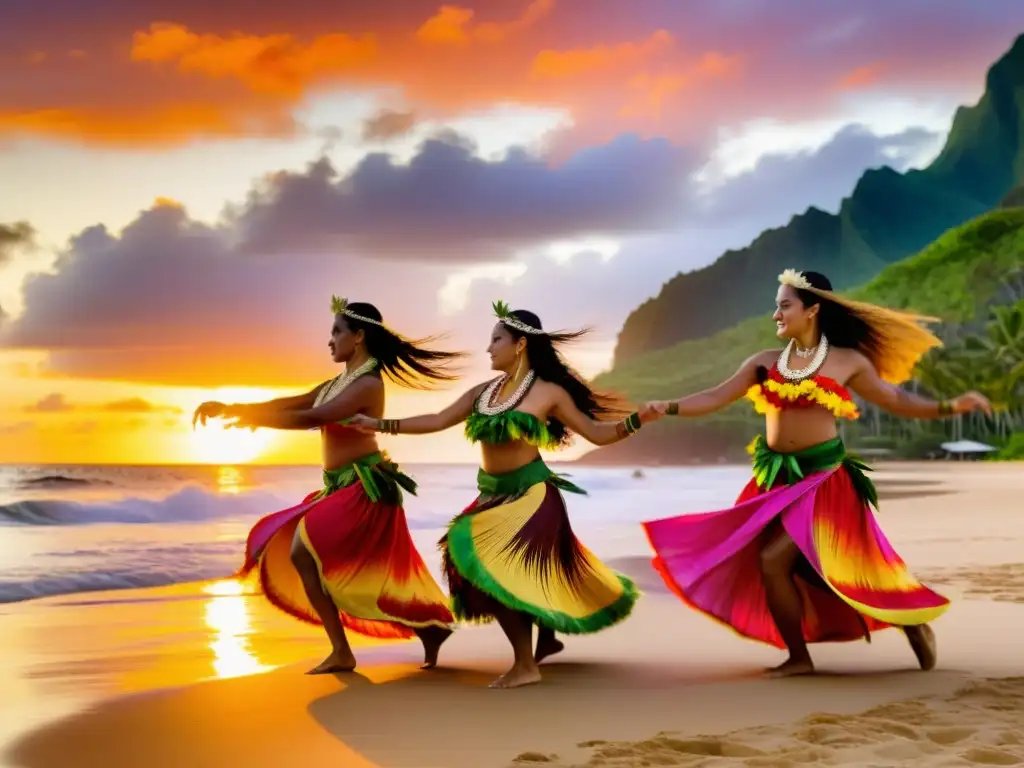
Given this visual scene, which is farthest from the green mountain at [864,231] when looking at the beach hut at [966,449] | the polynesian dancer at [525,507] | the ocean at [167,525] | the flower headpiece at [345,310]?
the polynesian dancer at [525,507]

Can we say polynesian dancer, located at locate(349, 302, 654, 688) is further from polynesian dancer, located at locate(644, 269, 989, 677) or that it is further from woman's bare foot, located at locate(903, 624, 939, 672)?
woman's bare foot, located at locate(903, 624, 939, 672)

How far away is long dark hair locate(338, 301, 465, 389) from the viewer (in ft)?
21.0

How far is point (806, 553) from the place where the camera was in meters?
5.63

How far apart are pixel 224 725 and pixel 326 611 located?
1.16 meters

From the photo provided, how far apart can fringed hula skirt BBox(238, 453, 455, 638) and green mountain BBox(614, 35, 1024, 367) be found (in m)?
111

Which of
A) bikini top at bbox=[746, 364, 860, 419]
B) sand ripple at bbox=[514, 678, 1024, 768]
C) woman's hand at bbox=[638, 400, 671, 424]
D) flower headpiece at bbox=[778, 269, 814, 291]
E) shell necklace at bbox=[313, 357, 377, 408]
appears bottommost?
sand ripple at bbox=[514, 678, 1024, 768]

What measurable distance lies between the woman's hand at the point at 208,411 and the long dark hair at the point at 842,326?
2642mm

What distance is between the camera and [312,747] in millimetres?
4543

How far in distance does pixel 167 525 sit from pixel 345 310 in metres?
14.3

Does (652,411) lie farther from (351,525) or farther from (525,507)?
(351,525)

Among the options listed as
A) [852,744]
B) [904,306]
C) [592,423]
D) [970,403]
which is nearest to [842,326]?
[970,403]

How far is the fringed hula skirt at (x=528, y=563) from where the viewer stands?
5617 mm

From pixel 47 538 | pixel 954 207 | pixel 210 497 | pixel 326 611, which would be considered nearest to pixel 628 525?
pixel 47 538

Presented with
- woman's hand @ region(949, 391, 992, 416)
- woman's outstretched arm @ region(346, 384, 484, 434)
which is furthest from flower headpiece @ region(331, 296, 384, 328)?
woman's hand @ region(949, 391, 992, 416)
